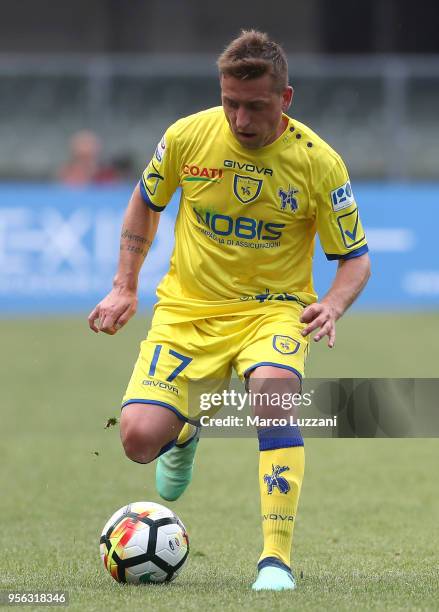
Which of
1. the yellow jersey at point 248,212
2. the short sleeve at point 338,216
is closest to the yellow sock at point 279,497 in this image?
the yellow jersey at point 248,212

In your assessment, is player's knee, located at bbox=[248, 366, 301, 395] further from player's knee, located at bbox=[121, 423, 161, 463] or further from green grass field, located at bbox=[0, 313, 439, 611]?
green grass field, located at bbox=[0, 313, 439, 611]

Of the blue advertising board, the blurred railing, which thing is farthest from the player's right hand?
the blurred railing

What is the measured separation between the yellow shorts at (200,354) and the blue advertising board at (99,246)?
8.71m

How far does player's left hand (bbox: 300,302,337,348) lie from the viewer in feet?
15.9

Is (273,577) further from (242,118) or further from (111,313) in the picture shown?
(242,118)

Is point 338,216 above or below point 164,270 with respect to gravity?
below

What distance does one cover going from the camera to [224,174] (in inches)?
208

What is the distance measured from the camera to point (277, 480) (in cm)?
491

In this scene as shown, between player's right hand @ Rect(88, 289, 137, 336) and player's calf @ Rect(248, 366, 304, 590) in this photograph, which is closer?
player's calf @ Rect(248, 366, 304, 590)

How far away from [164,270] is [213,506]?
25.0 ft

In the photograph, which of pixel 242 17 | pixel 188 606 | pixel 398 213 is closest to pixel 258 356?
pixel 188 606

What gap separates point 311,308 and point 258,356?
34 cm

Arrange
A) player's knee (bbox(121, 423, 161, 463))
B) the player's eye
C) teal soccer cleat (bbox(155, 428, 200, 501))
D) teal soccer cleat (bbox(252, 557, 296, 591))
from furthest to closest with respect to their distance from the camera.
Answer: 1. teal soccer cleat (bbox(155, 428, 200, 501))
2. player's knee (bbox(121, 423, 161, 463))
3. the player's eye
4. teal soccer cleat (bbox(252, 557, 296, 591))

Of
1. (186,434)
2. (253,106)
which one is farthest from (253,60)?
(186,434)
